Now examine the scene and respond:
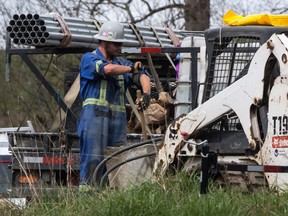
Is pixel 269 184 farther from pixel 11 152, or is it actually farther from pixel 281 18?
pixel 11 152

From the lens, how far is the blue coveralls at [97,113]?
35.0ft

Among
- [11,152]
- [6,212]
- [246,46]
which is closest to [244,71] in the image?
[246,46]

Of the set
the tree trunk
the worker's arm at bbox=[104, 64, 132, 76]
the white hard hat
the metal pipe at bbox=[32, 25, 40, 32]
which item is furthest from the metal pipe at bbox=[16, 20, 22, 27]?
the tree trunk

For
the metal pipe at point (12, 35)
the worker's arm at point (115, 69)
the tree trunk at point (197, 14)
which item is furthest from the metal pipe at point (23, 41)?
the tree trunk at point (197, 14)

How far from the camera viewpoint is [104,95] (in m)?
10.7

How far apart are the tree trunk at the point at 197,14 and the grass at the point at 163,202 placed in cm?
1200

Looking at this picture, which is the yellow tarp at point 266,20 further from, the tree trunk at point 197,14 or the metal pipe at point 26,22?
the tree trunk at point 197,14

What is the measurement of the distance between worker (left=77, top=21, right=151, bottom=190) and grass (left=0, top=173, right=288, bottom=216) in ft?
5.21

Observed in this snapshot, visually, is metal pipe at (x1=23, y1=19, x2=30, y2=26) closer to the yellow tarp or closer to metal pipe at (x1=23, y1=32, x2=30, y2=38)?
metal pipe at (x1=23, y1=32, x2=30, y2=38)

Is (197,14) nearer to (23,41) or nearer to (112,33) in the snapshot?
(23,41)

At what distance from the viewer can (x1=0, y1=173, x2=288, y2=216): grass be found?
794 centimetres

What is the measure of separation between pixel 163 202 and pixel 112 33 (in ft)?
10.1

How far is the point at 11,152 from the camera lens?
11.2 m

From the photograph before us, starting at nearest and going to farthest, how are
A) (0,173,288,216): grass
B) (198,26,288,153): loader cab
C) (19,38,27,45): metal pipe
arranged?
(0,173,288,216): grass, (198,26,288,153): loader cab, (19,38,27,45): metal pipe
